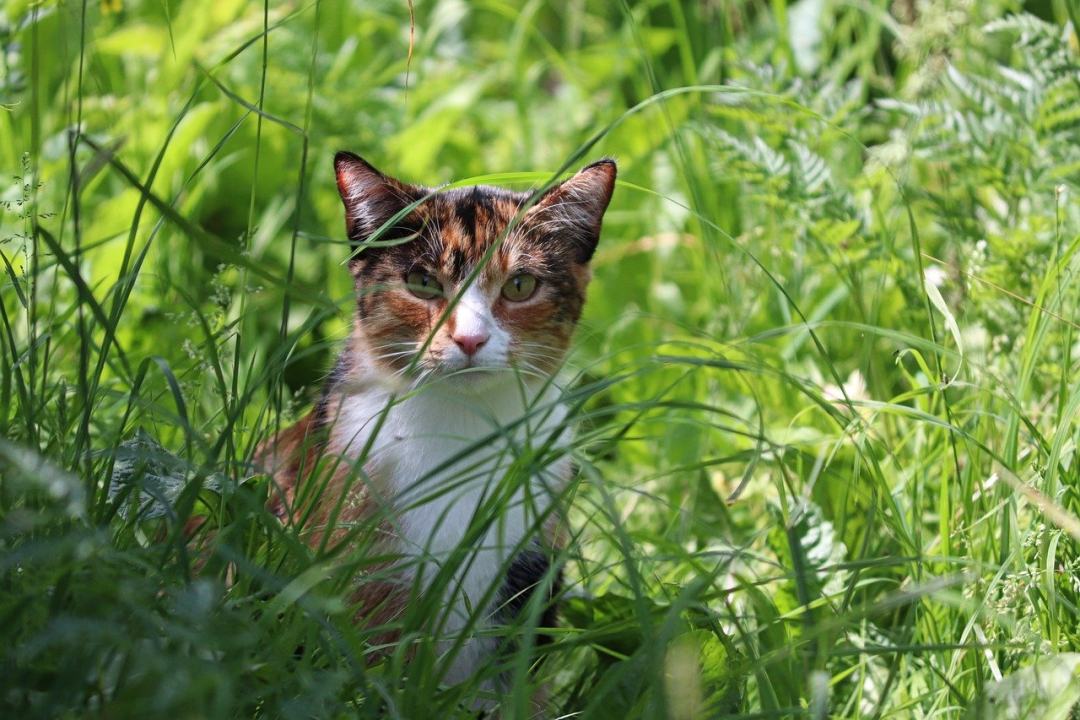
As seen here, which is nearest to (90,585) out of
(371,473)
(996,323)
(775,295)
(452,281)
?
(371,473)

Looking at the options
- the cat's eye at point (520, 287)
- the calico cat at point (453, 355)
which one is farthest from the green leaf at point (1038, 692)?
the cat's eye at point (520, 287)

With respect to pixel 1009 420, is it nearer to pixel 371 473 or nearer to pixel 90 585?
pixel 371 473

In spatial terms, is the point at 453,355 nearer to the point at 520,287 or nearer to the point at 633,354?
the point at 520,287

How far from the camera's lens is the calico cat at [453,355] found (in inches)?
80.3

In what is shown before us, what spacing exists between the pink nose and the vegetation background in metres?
0.26

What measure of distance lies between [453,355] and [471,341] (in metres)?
0.04

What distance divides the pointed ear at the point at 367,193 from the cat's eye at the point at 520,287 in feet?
0.79

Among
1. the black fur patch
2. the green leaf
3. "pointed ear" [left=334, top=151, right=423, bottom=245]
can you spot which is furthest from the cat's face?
the green leaf

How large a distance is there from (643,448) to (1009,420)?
1.15m

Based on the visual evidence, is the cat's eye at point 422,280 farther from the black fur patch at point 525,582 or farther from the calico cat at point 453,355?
the black fur patch at point 525,582

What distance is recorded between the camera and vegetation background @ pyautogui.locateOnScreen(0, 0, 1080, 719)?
1375 millimetres

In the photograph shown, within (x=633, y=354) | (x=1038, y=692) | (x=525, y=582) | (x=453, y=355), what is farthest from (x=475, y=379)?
(x=633, y=354)

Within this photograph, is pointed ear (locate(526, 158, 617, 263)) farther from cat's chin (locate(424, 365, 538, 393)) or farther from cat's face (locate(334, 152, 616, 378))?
cat's chin (locate(424, 365, 538, 393))

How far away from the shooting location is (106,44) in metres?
3.60
